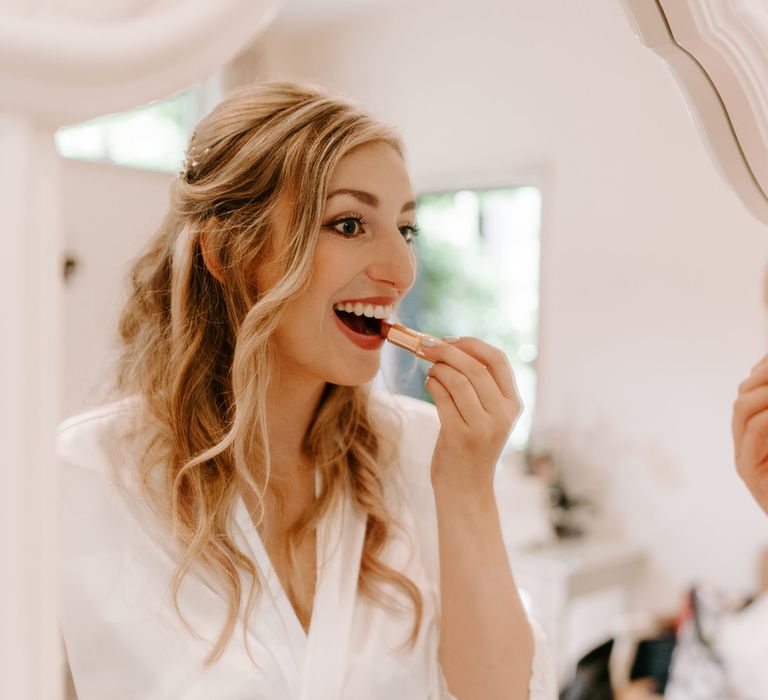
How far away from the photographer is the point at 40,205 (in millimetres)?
234

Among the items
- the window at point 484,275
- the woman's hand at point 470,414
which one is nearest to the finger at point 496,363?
the woman's hand at point 470,414

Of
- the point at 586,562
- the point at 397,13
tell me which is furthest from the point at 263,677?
the point at 397,13

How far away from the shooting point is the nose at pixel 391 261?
2.67 ft

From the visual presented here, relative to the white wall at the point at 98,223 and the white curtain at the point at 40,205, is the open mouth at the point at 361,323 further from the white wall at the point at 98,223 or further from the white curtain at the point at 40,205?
the white wall at the point at 98,223

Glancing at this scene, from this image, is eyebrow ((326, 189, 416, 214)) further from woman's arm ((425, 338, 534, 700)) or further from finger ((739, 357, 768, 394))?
finger ((739, 357, 768, 394))

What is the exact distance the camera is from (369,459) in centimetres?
98

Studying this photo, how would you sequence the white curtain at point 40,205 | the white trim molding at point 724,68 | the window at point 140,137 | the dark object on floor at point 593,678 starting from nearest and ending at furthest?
the white curtain at point 40,205 < the white trim molding at point 724,68 < the dark object on floor at point 593,678 < the window at point 140,137

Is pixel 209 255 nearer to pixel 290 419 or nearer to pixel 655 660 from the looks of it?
pixel 290 419

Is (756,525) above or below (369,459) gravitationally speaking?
below

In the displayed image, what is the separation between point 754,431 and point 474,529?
265 mm

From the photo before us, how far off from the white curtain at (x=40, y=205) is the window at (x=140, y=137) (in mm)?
3141

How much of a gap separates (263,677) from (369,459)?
0.94 ft

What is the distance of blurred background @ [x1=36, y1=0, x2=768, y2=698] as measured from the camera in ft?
8.68

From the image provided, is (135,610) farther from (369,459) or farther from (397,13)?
(397,13)
